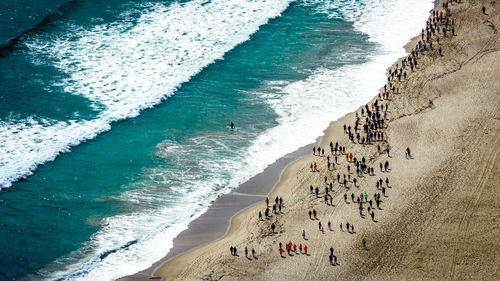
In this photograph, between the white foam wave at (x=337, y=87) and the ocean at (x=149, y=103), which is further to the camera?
the white foam wave at (x=337, y=87)

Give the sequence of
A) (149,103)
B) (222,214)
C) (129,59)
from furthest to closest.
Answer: (129,59) → (149,103) → (222,214)

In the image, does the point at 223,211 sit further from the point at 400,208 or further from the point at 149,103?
the point at 149,103

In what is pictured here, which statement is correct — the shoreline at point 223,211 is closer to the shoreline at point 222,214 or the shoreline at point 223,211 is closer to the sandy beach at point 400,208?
the shoreline at point 222,214

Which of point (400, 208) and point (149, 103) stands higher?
point (149, 103)

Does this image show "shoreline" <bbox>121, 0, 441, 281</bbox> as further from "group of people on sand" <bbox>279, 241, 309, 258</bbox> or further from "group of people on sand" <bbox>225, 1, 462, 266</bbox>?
"group of people on sand" <bbox>279, 241, 309, 258</bbox>

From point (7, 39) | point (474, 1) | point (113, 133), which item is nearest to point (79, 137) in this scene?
point (113, 133)

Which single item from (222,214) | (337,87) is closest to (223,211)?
(222,214)

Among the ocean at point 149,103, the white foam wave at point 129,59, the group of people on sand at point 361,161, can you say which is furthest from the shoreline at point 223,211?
the white foam wave at point 129,59
